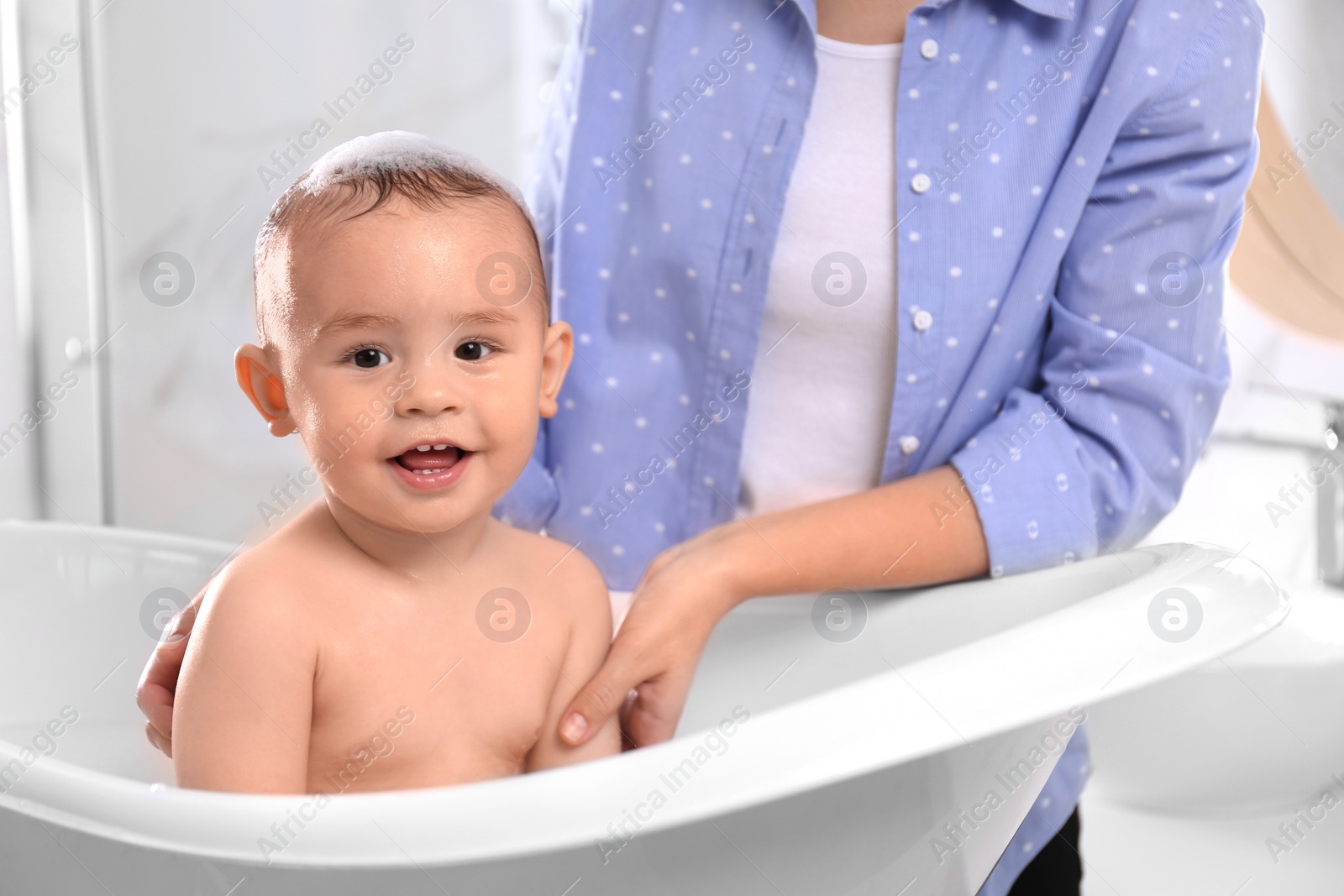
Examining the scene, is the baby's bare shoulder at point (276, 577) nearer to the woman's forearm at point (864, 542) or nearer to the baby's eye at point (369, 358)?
the baby's eye at point (369, 358)

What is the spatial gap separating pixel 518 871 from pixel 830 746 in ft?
0.53

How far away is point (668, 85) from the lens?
3.26 ft

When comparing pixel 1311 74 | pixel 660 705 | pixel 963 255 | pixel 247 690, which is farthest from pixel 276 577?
pixel 1311 74

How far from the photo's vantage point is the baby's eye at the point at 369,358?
2.31 ft

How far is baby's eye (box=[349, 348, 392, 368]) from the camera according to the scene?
2.31ft

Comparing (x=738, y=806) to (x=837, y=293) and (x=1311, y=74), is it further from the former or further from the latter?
(x=1311, y=74)

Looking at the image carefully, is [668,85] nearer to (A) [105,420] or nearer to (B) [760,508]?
(B) [760,508]

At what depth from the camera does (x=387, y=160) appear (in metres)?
0.74

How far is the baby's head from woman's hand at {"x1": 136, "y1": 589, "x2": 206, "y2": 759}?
0.18m

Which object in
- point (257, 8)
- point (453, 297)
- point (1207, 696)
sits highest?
point (257, 8)

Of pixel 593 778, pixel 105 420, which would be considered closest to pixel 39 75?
pixel 105 420

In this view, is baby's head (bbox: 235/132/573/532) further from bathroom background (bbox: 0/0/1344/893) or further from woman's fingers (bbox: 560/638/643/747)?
bathroom background (bbox: 0/0/1344/893)

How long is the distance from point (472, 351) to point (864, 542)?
332 millimetres

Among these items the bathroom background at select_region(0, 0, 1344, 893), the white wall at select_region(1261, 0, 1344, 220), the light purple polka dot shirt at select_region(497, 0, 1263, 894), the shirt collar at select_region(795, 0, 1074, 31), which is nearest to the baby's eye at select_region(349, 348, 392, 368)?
the light purple polka dot shirt at select_region(497, 0, 1263, 894)
